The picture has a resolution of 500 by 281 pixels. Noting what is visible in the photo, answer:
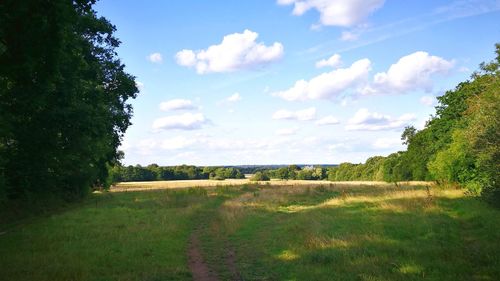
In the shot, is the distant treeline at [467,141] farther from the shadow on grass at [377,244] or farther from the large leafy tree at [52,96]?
the large leafy tree at [52,96]

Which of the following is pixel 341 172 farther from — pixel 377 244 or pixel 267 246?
pixel 377 244

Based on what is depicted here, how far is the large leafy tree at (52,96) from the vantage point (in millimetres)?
11000

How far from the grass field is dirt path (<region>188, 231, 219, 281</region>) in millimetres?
31

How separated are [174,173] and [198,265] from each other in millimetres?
121908

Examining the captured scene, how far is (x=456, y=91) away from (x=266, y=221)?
105 feet

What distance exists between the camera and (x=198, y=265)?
502 inches

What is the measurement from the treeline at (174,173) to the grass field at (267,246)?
325 ft

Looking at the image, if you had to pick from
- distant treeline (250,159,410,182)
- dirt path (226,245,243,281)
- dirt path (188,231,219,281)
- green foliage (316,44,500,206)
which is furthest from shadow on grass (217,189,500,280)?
distant treeline (250,159,410,182)

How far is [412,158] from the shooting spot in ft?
234

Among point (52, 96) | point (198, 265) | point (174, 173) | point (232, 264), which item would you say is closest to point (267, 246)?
point (232, 264)

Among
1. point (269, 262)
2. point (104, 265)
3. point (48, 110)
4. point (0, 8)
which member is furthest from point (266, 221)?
point (0, 8)

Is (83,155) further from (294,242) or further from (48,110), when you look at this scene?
(294,242)

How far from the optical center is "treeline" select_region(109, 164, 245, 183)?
12000cm

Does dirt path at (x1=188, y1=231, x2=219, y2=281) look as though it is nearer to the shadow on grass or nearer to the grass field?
the grass field
